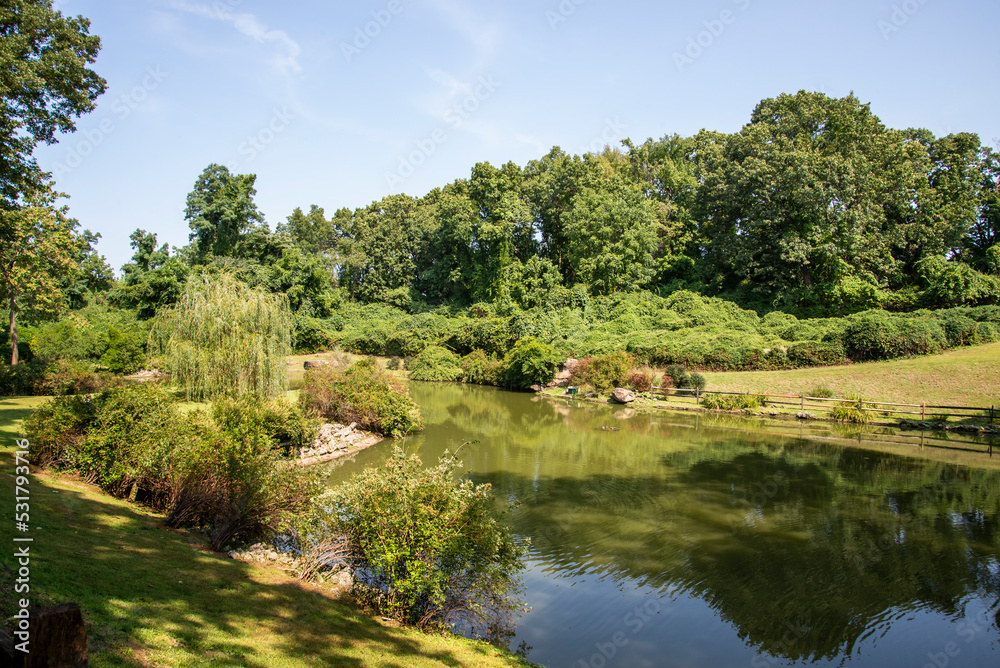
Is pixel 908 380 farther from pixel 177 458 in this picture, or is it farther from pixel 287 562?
pixel 177 458

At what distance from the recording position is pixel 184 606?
17.3ft

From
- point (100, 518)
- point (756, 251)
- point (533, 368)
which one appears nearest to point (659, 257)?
point (756, 251)

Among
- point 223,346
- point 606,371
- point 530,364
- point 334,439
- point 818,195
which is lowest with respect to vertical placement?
point 334,439

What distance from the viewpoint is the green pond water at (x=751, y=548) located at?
24.0 feet

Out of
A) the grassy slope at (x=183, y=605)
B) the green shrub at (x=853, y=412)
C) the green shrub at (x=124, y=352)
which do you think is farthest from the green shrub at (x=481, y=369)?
the grassy slope at (x=183, y=605)

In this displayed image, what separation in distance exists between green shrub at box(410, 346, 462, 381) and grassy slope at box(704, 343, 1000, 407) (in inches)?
676

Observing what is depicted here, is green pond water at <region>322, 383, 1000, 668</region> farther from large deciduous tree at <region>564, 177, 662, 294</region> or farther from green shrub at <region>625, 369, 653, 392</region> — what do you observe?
large deciduous tree at <region>564, 177, 662, 294</region>

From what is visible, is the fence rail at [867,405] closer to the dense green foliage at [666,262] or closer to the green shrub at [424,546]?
the dense green foliage at [666,262]

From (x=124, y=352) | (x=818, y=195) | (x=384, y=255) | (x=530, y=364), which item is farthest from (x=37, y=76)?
(x=384, y=255)

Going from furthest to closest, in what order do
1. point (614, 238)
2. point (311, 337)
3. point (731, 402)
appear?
1. point (614, 238)
2. point (311, 337)
3. point (731, 402)

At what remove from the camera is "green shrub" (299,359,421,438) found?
61.7 ft

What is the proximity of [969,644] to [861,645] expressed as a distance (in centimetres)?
145

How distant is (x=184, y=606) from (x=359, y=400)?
1391 centimetres

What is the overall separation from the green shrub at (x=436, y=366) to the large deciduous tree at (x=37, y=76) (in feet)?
89.1
